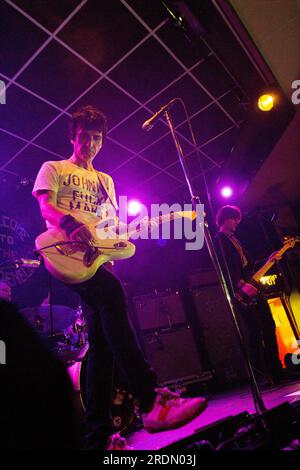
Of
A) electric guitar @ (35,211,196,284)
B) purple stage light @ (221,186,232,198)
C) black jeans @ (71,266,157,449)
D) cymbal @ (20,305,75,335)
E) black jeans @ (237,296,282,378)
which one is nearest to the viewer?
black jeans @ (71,266,157,449)

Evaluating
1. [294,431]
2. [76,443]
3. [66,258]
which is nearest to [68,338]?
[66,258]

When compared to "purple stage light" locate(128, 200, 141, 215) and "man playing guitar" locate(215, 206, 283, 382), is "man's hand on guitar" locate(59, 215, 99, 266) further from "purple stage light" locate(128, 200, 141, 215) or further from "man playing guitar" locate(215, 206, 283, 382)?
"purple stage light" locate(128, 200, 141, 215)

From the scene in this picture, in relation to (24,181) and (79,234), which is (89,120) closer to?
(79,234)

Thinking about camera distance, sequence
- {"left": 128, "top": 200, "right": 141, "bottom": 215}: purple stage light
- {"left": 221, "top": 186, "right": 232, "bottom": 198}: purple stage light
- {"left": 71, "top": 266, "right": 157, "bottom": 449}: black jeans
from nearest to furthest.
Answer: {"left": 71, "top": 266, "right": 157, "bottom": 449}: black jeans
{"left": 221, "top": 186, "right": 232, "bottom": 198}: purple stage light
{"left": 128, "top": 200, "right": 141, "bottom": 215}: purple stage light

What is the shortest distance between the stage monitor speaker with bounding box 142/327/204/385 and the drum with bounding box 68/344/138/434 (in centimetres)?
95

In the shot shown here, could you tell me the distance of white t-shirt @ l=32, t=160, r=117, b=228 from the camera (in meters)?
2.04

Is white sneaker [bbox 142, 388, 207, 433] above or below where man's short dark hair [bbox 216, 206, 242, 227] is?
below

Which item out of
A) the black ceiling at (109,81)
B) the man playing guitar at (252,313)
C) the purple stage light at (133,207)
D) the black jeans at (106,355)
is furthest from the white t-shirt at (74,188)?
the purple stage light at (133,207)

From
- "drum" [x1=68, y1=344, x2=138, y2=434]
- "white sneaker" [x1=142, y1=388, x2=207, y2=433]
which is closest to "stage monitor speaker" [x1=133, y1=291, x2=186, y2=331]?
"drum" [x1=68, y1=344, x2=138, y2=434]

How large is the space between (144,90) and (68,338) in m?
3.26

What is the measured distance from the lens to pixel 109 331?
161 cm

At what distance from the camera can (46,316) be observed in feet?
10.8

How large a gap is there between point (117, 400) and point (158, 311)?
5.15 ft
